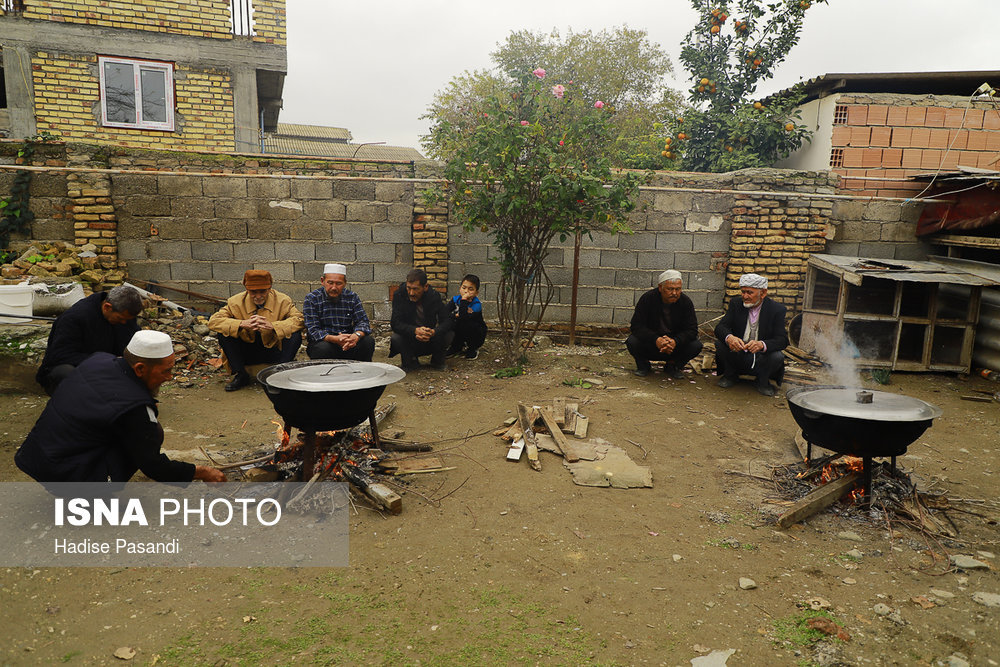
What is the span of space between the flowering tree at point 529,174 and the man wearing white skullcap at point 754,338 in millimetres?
1647

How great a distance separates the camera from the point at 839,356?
7863 millimetres

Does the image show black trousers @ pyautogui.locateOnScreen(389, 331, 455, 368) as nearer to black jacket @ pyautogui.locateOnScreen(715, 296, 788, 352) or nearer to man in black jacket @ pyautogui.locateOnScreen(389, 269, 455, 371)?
man in black jacket @ pyautogui.locateOnScreen(389, 269, 455, 371)

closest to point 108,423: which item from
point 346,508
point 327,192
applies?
point 346,508

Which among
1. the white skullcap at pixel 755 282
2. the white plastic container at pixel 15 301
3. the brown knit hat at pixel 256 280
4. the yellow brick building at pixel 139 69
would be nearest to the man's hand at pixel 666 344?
the white skullcap at pixel 755 282

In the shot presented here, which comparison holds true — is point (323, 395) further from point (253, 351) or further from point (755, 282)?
point (755, 282)

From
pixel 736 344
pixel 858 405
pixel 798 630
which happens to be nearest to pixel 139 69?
pixel 736 344

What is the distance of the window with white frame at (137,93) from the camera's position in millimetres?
13383

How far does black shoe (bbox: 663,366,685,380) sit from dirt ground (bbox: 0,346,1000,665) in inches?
80.9

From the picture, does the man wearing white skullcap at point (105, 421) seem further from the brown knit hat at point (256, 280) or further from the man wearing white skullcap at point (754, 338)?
the man wearing white skullcap at point (754, 338)

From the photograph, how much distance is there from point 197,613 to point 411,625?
3.37ft

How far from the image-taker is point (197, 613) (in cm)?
300

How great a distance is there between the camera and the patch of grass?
2.90 m

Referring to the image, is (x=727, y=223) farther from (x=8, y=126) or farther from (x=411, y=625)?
(x=8, y=126)

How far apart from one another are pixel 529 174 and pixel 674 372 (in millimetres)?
2844
